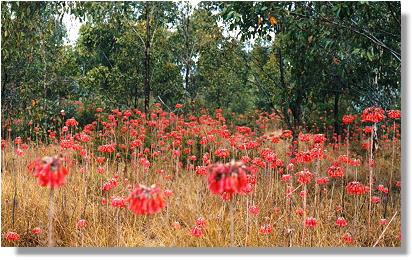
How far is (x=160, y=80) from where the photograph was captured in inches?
137

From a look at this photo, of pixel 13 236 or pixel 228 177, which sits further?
pixel 13 236

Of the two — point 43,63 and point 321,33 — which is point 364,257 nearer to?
point 321,33

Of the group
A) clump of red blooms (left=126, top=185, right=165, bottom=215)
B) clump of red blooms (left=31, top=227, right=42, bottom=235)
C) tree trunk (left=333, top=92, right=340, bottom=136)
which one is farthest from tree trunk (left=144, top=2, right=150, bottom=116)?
clump of red blooms (left=126, top=185, right=165, bottom=215)

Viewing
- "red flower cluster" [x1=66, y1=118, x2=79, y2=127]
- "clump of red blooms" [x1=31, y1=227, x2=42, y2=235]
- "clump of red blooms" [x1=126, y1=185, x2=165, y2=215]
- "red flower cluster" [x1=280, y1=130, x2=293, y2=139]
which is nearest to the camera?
"clump of red blooms" [x1=126, y1=185, x2=165, y2=215]

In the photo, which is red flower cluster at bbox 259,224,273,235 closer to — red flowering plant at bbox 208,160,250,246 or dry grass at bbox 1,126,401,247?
dry grass at bbox 1,126,401,247

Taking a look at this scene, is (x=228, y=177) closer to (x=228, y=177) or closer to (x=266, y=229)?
(x=228, y=177)

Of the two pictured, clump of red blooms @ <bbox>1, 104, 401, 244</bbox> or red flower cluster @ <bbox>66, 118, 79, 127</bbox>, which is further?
red flower cluster @ <bbox>66, 118, 79, 127</bbox>

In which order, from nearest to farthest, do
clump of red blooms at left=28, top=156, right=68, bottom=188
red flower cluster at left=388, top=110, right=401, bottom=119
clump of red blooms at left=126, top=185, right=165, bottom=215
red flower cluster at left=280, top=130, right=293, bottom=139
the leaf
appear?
clump of red blooms at left=28, top=156, right=68, bottom=188 → clump of red blooms at left=126, top=185, right=165, bottom=215 → red flower cluster at left=388, top=110, right=401, bottom=119 → the leaf → red flower cluster at left=280, top=130, right=293, bottom=139

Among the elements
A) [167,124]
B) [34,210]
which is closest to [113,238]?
[34,210]

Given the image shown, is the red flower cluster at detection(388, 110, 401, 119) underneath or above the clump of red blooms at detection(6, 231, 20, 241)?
above

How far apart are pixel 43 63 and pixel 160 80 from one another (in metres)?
0.81

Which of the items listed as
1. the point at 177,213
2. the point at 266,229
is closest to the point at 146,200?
the point at 266,229

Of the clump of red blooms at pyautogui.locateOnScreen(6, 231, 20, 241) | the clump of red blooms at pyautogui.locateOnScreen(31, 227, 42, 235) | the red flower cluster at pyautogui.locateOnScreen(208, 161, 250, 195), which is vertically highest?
the red flower cluster at pyautogui.locateOnScreen(208, 161, 250, 195)

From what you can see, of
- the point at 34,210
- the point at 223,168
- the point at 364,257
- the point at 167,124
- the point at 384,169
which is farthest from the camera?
the point at 167,124
